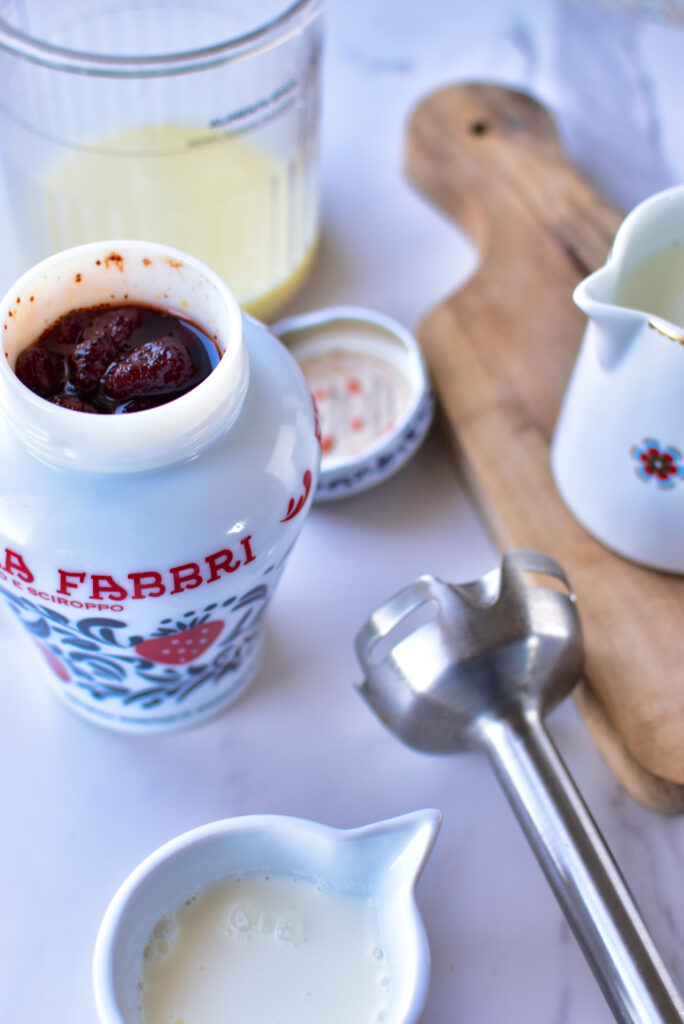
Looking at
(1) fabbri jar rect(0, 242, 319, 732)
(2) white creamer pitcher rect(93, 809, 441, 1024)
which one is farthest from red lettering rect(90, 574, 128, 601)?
(2) white creamer pitcher rect(93, 809, 441, 1024)

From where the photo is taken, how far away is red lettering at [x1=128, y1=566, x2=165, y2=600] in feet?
1.51

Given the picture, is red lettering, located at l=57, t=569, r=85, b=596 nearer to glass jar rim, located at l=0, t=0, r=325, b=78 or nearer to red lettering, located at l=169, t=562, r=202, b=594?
red lettering, located at l=169, t=562, r=202, b=594

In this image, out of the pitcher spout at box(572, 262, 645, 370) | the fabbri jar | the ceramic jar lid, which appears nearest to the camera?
the fabbri jar

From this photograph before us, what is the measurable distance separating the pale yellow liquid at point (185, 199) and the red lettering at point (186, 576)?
1.11ft

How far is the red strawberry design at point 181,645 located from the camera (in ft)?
1.70

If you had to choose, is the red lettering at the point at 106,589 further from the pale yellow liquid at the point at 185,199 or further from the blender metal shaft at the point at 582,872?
the pale yellow liquid at the point at 185,199

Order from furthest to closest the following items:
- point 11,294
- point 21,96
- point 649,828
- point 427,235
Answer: point 427,235 → point 21,96 → point 649,828 → point 11,294

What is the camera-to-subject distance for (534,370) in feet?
2.49

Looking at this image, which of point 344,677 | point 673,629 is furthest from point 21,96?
point 673,629

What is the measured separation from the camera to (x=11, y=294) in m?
0.47

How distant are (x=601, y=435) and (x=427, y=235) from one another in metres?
0.35

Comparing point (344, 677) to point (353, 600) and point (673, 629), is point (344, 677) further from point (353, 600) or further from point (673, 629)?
point (673, 629)

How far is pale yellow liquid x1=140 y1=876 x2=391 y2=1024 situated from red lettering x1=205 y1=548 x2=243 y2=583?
172 millimetres

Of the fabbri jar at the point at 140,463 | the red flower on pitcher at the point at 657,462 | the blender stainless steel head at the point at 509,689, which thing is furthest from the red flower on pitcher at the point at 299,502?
the red flower on pitcher at the point at 657,462
